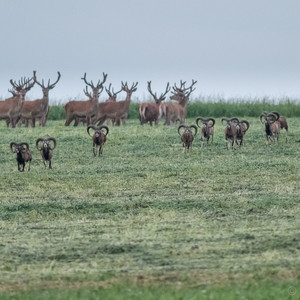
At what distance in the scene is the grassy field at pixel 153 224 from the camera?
1191 centimetres

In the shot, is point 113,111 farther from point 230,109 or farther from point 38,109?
point 230,109

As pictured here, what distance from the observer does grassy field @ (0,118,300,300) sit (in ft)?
39.1

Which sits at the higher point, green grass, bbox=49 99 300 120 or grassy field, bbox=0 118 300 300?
green grass, bbox=49 99 300 120

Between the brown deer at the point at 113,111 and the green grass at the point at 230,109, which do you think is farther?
the green grass at the point at 230,109

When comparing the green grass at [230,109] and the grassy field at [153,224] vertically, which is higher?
the green grass at [230,109]

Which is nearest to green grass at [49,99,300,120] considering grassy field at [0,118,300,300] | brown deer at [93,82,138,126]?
brown deer at [93,82,138,126]

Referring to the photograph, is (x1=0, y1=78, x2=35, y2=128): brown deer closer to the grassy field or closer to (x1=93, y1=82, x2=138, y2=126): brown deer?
(x1=93, y1=82, x2=138, y2=126): brown deer

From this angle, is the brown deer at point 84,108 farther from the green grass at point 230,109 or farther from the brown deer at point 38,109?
the green grass at point 230,109

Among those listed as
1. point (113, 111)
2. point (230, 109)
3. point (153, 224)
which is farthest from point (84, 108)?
point (153, 224)

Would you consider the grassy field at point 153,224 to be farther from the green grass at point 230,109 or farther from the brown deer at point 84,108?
the green grass at point 230,109

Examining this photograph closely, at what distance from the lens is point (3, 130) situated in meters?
37.0

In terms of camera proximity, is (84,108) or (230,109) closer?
(84,108)

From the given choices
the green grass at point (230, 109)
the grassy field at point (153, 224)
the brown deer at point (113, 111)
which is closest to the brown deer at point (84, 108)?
the brown deer at point (113, 111)

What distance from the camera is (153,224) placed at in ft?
53.7
